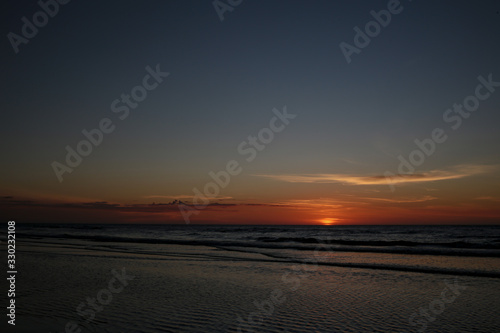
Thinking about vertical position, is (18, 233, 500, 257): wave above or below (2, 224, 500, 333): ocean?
above

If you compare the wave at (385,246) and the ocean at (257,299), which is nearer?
the ocean at (257,299)

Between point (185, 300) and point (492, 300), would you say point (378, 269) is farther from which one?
point (185, 300)

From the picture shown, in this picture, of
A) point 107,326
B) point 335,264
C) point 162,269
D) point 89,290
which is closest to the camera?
point 107,326

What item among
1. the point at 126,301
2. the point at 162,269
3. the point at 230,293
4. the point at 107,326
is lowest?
the point at 107,326

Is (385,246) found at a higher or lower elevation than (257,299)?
higher

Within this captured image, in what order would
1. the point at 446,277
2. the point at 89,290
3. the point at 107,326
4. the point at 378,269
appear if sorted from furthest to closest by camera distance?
the point at 378,269 → the point at 446,277 → the point at 89,290 → the point at 107,326

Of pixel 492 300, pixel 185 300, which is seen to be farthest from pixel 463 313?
pixel 185 300

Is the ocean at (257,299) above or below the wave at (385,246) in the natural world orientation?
below

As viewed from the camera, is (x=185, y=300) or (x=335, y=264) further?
(x=335, y=264)

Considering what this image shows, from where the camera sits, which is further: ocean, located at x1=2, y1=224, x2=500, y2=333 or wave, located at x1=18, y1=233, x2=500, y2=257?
wave, located at x1=18, y1=233, x2=500, y2=257

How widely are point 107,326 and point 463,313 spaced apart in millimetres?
9674

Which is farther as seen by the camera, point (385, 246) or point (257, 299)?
point (385, 246)

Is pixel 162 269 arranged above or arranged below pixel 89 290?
above

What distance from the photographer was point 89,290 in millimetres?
12234
